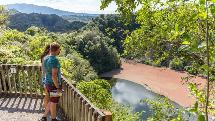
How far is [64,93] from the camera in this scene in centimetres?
836

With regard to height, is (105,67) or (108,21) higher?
(108,21)

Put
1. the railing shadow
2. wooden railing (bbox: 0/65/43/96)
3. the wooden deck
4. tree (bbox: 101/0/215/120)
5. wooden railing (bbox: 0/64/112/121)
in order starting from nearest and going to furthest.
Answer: wooden railing (bbox: 0/64/112/121) → tree (bbox: 101/0/215/120) → the wooden deck → the railing shadow → wooden railing (bbox: 0/65/43/96)

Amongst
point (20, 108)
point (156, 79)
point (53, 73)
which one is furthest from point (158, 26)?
point (156, 79)

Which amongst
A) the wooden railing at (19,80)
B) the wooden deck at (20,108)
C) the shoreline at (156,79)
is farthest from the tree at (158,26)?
the shoreline at (156,79)

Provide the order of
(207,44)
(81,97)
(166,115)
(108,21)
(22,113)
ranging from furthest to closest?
(108,21) → (166,115) → (22,113) → (81,97) → (207,44)

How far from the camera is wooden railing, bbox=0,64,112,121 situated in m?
6.26

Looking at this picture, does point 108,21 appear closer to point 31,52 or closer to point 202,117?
point 31,52

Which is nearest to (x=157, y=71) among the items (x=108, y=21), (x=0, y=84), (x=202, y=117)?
(x=108, y=21)

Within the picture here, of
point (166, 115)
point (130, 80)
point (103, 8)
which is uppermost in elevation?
point (103, 8)

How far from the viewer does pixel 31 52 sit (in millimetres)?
17578

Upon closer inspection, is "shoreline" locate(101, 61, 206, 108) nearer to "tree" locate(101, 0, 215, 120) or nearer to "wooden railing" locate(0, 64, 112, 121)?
"wooden railing" locate(0, 64, 112, 121)

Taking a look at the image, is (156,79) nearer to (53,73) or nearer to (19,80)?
(19,80)

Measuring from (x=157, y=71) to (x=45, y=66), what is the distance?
74.1 m

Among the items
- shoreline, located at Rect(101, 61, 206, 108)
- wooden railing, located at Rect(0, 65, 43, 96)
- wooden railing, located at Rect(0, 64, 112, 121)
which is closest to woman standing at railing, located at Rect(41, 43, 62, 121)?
wooden railing, located at Rect(0, 64, 112, 121)
